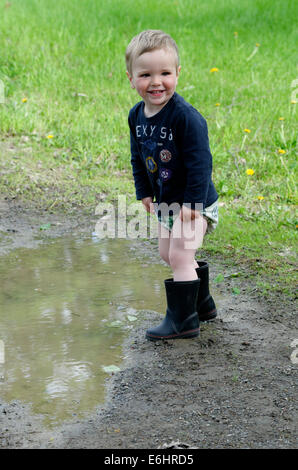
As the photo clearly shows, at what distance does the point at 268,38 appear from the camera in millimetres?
8938

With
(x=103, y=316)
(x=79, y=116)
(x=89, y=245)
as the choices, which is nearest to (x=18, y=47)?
(x=79, y=116)

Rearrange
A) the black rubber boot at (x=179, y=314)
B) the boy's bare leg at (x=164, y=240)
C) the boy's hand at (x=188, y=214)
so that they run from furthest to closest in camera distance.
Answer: the boy's bare leg at (x=164, y=240) < the black rubber boot at (x=179, y=314) < the boy's hand at (x=188, y=214)

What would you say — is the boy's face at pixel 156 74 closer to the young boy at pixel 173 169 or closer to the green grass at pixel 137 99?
the young boy at pixel 173 169

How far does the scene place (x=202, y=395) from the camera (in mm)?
2748

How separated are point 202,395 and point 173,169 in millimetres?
1046

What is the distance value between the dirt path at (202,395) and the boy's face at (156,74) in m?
1.17

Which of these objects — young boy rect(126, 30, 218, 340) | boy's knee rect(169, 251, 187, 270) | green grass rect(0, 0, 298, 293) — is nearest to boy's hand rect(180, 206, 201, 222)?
young boy rect(126, 30, 218, 340)

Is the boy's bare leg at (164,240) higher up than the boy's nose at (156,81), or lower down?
lower down

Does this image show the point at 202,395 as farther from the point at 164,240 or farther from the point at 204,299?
the point at 164,240

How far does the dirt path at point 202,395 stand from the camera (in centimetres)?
245

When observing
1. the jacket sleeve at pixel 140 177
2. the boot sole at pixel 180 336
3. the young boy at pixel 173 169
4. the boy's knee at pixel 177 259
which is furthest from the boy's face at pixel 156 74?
the boot sole at pixel 180 336

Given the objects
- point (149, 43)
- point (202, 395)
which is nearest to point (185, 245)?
point (202, 395)

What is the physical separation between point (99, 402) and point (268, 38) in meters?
7.21

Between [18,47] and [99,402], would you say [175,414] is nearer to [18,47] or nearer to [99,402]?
[99,402]
